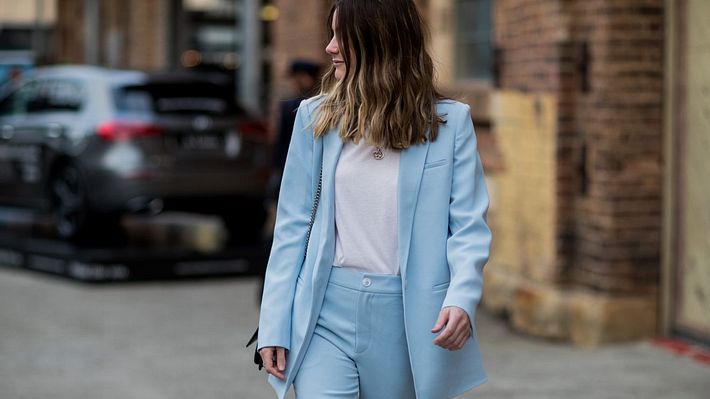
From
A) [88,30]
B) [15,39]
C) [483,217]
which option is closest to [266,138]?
[483,217]

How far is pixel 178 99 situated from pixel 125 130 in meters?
0.59

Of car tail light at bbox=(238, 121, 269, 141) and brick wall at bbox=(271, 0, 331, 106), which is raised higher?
brick wall at bbox=(271, 0, 331, 106)

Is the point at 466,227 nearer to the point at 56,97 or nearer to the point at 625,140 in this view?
the point at 625,140

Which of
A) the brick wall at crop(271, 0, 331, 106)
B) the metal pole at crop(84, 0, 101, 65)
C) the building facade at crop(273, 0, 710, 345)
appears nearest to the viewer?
the building facade at crop(273, 0, 710, 345)

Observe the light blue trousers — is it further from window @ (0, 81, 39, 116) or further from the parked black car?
window @ (0, 81, 39, 116)

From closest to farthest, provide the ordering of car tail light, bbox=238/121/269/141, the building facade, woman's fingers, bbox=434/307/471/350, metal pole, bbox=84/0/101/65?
1. woman's fingers, bbox=434/307/471/350
2. the building facade
3. car tail light, bbox=238/121/269/141
4. metal pole, bbox=84/0/101/65

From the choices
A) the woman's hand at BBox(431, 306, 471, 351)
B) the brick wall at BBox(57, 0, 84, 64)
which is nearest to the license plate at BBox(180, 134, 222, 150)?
the woman's hand at BBox(431, 306, 471, 351)

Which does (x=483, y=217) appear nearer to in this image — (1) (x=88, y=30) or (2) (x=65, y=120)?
(2) (x=65, y=120)

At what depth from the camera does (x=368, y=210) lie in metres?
3.40

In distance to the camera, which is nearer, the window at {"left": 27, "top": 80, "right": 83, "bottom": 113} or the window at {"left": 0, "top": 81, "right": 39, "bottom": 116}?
the window at {"left": 27, "top": 80, "right": 83, "bottom": 113}

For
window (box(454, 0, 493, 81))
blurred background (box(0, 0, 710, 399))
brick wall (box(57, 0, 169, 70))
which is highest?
brick wall (box(57, 0, 169, 70))

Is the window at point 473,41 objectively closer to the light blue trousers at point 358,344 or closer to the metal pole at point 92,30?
the light blue trousers at point 358,344

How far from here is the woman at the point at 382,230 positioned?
11.0ft

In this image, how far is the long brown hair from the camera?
3.36 m
